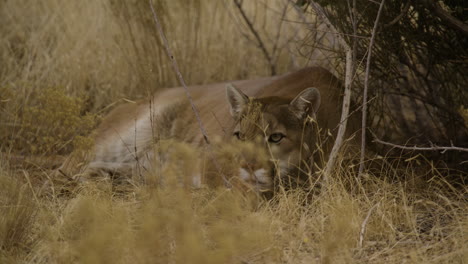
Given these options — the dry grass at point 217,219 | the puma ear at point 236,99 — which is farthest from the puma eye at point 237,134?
the dry grass at point 217,219

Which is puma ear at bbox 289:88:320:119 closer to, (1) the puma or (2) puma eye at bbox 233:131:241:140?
(1) the puma

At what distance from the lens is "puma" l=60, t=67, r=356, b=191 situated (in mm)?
3367

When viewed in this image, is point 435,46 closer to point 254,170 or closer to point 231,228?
point 254,170

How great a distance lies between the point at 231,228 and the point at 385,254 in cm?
70

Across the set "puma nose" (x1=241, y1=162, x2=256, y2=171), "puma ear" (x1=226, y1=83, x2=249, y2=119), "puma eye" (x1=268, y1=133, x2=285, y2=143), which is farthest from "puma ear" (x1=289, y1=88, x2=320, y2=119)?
"puma nose" (x1=241, y1=162, x2=256, y2=171)

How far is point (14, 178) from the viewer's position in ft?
10.2

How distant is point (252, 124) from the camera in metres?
3.43

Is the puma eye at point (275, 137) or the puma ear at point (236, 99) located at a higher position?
the puma ear at point (236, 99)

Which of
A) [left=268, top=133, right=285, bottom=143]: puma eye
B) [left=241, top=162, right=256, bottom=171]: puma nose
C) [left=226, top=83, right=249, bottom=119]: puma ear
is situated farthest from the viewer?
[left=226, top=83, right=249, bottom=119]: puma ear

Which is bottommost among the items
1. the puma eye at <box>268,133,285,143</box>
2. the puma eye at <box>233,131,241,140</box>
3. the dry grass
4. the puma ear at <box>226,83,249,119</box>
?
the dry grass

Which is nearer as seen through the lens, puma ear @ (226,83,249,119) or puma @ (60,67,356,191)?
puma @ (60,67,356,191)

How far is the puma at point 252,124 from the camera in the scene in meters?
3.37

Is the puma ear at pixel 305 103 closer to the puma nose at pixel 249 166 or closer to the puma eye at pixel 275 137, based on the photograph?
the puma eye at pixel 275 137

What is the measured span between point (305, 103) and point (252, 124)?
1.13ft
